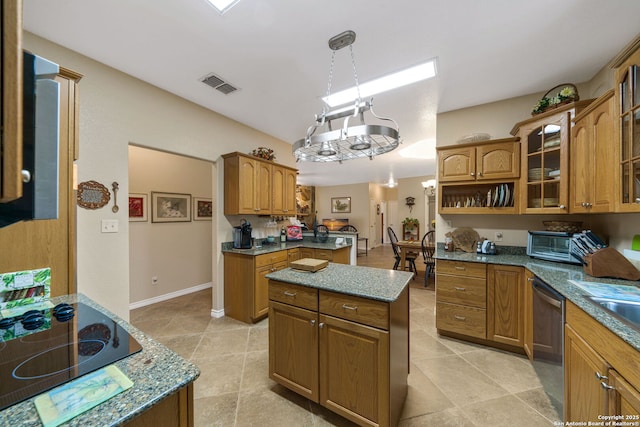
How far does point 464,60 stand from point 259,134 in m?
A: 2.86

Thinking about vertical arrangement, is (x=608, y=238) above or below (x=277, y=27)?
below

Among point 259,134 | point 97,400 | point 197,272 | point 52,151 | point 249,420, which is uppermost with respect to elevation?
point 259,134

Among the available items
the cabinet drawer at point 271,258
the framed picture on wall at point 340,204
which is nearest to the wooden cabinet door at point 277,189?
the cabinet drawer at point 271,258

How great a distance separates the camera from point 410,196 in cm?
834

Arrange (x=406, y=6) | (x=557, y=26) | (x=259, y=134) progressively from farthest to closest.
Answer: (x=259, y=134) < (x=557, y=26) < (x=406, y=6)

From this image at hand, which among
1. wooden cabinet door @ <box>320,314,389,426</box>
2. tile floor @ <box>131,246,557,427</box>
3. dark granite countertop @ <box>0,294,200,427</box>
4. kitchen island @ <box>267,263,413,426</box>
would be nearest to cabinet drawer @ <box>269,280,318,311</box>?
kitchen island @ <box>267,263,413,426</box>

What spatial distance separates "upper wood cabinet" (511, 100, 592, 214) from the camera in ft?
7.13

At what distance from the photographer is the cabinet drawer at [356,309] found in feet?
4.49

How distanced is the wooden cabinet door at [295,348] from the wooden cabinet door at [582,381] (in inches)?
54.4

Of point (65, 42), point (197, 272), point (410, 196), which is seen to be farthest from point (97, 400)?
point (410, 196)

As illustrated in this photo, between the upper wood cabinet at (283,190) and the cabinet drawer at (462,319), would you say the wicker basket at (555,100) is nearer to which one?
the cabinet drawer at (462,319)

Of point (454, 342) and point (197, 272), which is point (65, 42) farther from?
point (454, 342)

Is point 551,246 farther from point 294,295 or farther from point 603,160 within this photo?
point 294,295

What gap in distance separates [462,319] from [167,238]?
4192 mm
